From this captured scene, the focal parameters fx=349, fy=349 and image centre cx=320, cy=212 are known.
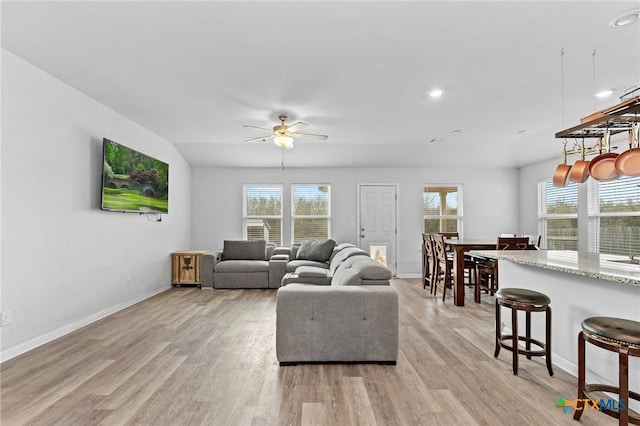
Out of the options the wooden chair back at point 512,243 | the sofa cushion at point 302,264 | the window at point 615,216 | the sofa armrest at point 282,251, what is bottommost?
the sofa cushion at point 302,264

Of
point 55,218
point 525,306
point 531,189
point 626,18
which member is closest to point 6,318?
point 55,218

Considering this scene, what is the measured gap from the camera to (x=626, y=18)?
94.4 inches

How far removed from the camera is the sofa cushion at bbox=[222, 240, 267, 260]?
22.3 ft

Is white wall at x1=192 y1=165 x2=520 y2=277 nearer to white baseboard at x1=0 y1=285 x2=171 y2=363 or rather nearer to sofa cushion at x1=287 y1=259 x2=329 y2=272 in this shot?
sofa cushion at x1=287 y1=259 x2=329 y2=272

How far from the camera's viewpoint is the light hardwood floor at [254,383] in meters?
2.14

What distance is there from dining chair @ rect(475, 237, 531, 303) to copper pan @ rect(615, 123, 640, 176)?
263cm

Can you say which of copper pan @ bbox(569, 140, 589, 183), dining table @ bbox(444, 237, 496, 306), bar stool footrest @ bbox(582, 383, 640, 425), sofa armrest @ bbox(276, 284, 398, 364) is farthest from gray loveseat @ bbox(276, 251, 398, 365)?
dining table @ bbox(444, 237, 496, 306)

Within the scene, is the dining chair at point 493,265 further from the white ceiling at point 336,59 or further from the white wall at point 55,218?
the white wall at point 55,218

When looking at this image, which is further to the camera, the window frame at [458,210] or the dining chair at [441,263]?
the window frame at [458,210]

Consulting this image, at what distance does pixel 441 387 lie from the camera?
2.52 meters

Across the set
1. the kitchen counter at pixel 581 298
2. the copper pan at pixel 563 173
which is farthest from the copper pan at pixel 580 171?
the kitchen counter at pixel 581 298

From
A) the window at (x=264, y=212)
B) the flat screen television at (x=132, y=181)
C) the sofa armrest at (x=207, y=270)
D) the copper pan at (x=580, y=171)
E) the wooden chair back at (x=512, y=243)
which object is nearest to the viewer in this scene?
the copper pan at (x=580, y=171)

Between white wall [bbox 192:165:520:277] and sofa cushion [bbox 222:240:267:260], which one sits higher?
white wall [bbox 192:165:520:277]

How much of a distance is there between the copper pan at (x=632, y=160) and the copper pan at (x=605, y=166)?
14 cm
